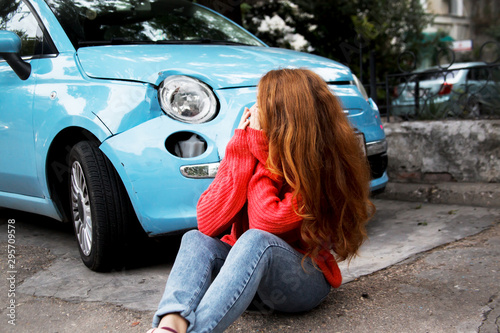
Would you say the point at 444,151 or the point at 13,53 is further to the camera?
the point at 444,151

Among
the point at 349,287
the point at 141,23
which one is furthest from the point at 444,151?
the point at 141,23

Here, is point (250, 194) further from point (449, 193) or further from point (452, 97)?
point (452, 97)

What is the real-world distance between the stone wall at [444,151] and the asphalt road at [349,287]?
76 cm

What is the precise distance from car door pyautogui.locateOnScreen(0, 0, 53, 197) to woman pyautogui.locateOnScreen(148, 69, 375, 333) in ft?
4.82

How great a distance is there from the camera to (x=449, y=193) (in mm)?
4156

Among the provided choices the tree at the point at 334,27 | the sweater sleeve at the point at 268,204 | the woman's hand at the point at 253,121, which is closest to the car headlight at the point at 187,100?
the woman's hand at the point at 253,121

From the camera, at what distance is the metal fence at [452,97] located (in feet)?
14.2

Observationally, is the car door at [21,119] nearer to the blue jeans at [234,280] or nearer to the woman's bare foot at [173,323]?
the blue jeans at [234,280]

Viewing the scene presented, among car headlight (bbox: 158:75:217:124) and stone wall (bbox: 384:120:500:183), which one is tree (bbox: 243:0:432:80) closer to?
stone wall (bbox: 384:120:500:183)

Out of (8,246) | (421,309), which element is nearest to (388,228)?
(421,309)

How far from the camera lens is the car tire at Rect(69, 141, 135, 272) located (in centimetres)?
252

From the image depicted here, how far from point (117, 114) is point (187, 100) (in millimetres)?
333

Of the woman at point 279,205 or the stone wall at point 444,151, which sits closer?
the woman at point 279,205

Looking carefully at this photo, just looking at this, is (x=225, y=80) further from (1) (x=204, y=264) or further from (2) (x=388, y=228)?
(2) (x=388, y=228)
